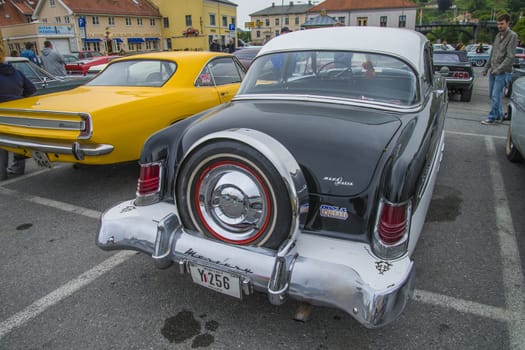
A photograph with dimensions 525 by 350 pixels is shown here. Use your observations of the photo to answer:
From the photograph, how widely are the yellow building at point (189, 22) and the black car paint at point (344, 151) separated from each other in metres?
56.0

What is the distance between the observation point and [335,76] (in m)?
3.20

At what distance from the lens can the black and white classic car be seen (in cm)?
192

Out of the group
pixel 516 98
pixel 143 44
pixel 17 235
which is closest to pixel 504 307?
pixel 516 98

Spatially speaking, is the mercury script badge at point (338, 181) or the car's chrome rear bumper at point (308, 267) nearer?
the car's chrome rear bumper at point (308, 267)

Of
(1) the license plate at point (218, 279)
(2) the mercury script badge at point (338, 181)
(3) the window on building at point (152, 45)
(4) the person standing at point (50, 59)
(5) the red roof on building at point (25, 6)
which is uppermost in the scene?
Answer: (5) the red roof on building at point (25, 6)

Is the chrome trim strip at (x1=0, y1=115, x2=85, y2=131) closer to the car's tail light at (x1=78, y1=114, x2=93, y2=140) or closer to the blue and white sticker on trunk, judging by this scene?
the car's tail light at (x1=78, y1=114, x2=93, y2=140)

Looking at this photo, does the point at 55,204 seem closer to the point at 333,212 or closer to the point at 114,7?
the point at 333,212

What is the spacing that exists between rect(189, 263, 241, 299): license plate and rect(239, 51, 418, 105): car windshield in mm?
1592

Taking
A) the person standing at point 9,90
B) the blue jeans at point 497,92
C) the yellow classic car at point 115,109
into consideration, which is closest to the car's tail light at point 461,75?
the blue jeans at point 497,92

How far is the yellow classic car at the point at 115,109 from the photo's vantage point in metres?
3.84

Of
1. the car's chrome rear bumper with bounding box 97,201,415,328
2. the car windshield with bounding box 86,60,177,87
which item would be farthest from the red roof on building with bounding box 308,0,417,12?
the car's chrome rear bumper with bounding box 97,201,415,328

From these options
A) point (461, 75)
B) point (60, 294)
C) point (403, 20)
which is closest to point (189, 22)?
point (403, 20)

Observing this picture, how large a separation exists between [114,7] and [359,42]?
56.4 metres

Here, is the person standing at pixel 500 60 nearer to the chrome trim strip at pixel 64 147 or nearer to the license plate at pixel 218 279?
the chrome trim strip at pixel 64 147
